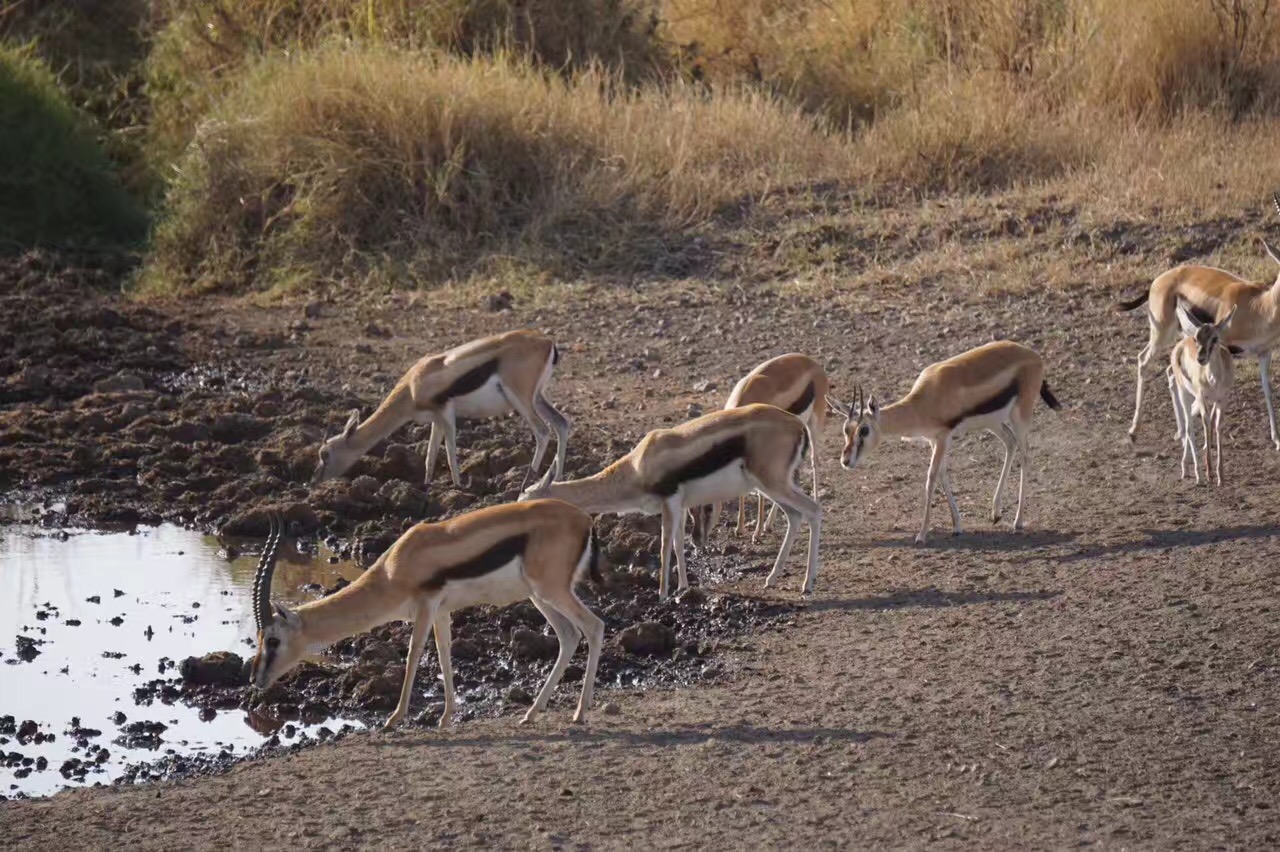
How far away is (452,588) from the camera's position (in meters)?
7.28

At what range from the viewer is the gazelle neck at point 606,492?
8.62m

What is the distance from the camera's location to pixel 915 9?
19.0 meters

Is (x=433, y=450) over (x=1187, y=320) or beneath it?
beneath

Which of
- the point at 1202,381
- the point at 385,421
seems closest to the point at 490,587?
the point at 385,421

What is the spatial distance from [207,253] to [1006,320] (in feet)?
24.2

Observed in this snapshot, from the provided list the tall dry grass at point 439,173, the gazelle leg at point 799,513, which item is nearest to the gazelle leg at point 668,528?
the gazelle leg at point 799,513

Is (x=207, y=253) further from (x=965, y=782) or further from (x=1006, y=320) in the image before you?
(x=965, y=782)

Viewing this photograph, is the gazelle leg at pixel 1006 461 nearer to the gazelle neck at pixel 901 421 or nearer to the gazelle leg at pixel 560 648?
the gazelle neck at pixel 901 421

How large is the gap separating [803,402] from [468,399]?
78.5 inches

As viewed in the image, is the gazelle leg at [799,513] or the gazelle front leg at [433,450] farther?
the gazelle front leg at [433,450]

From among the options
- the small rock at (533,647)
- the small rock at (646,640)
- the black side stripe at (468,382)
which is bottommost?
the small rock at (533,647)

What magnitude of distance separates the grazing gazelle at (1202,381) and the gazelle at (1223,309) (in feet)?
1.67

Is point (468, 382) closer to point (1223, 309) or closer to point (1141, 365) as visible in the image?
point (1141, 365)

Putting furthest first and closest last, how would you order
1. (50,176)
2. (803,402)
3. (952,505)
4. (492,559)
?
(50,176) < (803,402) < (952,505) < (492,559)
